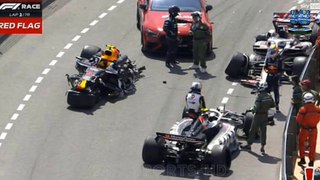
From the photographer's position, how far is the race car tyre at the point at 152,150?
98.8ft

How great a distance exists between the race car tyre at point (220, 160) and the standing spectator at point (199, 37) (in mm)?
8313

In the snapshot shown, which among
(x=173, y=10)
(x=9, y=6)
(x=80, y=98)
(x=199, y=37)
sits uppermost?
(x=173, y=10)

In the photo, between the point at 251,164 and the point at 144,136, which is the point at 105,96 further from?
the point at 251,164

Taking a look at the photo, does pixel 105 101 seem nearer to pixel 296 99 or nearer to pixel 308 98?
pixel 296 99

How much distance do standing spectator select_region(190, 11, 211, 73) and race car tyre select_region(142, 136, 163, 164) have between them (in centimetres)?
808

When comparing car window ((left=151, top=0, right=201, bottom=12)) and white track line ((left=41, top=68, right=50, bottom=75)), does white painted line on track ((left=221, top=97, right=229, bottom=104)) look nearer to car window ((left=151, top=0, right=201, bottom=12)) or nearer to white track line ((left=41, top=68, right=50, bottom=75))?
car window ((left=151, top=0, right=201, bottom=12))

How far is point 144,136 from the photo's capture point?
32750 millimetres

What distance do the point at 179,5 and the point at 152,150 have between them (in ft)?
37.7

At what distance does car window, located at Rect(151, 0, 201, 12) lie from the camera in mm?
40688

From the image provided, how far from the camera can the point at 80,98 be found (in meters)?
34.6

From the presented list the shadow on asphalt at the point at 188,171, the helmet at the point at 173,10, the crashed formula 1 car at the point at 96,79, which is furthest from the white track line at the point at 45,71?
the shadow on asphalt at the point at 188,171

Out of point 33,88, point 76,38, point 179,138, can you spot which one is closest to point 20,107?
point 33,88

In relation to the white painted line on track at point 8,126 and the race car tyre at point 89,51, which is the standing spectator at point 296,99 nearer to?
the white painted line on track at point 8,126

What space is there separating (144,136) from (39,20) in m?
12.4
